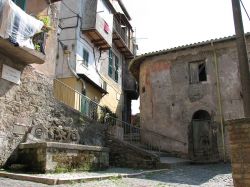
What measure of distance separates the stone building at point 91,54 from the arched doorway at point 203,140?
17.4ft

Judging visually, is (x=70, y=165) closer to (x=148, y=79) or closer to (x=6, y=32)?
(x=6, y=32)

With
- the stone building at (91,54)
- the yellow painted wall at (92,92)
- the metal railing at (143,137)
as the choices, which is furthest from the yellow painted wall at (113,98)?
the metal railing at (143,137)

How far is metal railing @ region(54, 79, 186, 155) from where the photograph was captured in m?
13.8

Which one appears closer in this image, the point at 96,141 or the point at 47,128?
the point at 47,128

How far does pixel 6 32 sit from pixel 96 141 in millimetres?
6008

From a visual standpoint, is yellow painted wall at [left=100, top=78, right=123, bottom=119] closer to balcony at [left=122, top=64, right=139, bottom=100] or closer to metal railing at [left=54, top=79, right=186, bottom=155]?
balcony at [left=122, top=64, right=139, bottom=100]

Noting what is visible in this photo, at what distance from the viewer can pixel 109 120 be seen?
16.7 m

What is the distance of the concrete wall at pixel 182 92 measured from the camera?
15.5 m

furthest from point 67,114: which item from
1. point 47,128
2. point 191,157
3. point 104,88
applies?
point 104,88

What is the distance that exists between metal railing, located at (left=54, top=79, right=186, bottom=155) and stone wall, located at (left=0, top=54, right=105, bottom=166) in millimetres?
1762

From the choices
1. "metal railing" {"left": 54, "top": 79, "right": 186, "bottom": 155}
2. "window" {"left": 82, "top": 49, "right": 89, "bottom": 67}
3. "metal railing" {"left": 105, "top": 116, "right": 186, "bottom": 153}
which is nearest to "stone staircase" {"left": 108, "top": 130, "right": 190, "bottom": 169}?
"metal railing" {"left": 54, "top": 79, "right": 186, "bottom": 155}

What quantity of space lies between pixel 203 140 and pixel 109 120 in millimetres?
4791

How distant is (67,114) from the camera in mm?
11430

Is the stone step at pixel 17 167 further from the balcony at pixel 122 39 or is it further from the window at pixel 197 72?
the balcony at pixel 122 39
